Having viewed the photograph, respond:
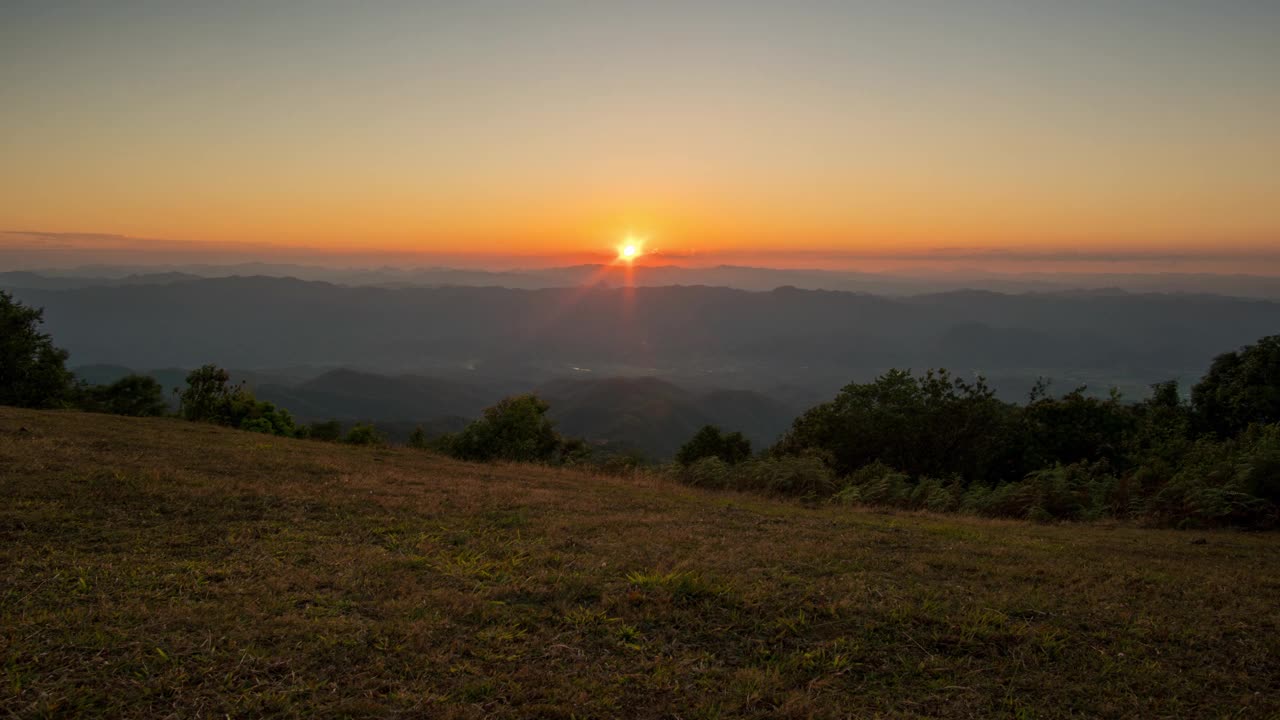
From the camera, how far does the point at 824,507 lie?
14961mm

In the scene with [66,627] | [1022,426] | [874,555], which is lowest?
[1022,426]

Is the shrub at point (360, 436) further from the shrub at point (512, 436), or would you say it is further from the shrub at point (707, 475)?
the shrub at point (707, 475)

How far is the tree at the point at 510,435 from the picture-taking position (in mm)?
27688

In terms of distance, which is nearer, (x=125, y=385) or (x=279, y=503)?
(x=279, y=503)

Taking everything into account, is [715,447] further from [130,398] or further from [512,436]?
[130,398]

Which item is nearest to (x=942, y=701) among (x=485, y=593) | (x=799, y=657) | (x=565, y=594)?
(x=799, y=657)

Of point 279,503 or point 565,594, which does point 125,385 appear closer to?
point 279,503

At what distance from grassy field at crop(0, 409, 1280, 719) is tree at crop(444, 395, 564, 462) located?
1620 centimetres

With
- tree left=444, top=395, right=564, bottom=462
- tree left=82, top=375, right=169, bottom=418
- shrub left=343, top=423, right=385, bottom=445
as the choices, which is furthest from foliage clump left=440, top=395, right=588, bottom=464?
tree left=82, top=375, right=169, bottom=418

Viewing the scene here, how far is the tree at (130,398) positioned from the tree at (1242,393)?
4764 cm

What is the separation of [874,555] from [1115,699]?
398 centimetres

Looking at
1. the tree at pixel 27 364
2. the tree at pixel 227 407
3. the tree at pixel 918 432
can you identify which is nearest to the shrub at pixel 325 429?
the tree at pixel 227 407

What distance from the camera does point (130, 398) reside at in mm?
30984

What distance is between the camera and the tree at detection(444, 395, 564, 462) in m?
27.7
